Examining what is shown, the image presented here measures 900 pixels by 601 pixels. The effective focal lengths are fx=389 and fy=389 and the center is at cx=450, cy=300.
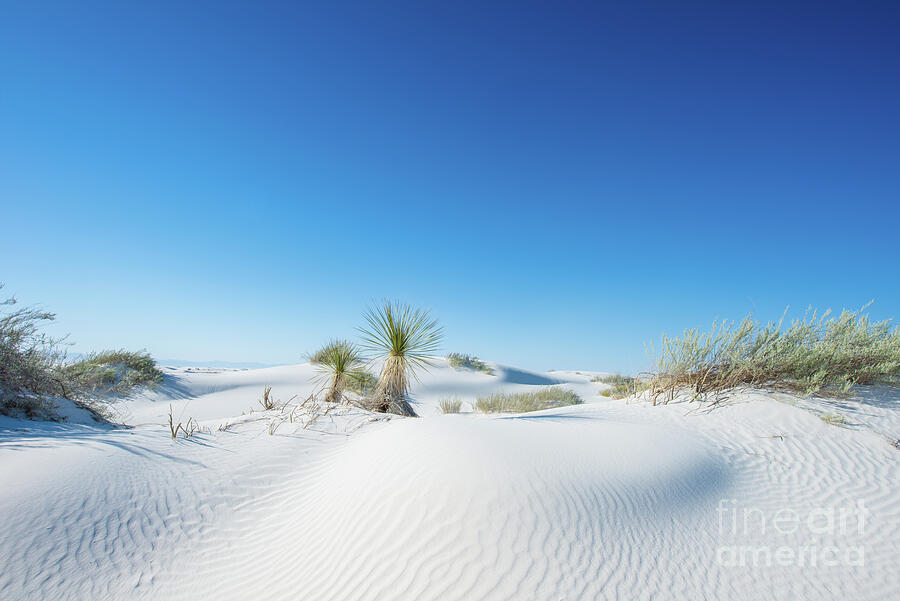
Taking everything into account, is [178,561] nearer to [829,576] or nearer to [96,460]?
[96,460]

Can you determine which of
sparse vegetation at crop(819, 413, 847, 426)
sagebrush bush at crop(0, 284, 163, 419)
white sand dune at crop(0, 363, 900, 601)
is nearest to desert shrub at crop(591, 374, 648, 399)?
sparse vegetation at crop(819, 413, 847, 426)

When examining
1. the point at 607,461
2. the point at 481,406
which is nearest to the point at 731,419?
the point at 607,461

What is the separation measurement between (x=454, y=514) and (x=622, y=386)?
44.8ft

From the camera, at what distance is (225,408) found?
1170 centimetres

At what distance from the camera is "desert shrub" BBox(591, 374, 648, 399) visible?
7.33 meters

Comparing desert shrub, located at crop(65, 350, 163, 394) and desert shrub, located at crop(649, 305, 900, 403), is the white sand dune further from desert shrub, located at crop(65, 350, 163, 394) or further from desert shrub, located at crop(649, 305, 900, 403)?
desert shrub, located at crop(65, 350, 163, 394)

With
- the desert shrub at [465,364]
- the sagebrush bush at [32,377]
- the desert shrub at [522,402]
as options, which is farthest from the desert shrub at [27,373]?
the desert shrub at [465,364]

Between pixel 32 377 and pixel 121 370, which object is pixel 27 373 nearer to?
pixel 32 377

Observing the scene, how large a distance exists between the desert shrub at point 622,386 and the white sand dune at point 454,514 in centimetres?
263

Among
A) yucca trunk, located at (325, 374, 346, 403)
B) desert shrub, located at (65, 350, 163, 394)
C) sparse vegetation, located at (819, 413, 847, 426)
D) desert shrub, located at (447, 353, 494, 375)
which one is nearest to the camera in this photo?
sparse vegetation, located at (819, 413, 847, 426)

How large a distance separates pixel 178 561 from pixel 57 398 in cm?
522

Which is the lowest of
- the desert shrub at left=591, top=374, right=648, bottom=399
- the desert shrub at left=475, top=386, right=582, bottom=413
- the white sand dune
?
the white sand dune

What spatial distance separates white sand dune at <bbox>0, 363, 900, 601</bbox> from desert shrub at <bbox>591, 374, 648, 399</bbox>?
104 inches

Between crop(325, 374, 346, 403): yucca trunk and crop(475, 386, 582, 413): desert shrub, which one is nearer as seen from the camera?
crop(325, 374, 346, 403): yucca trunk
